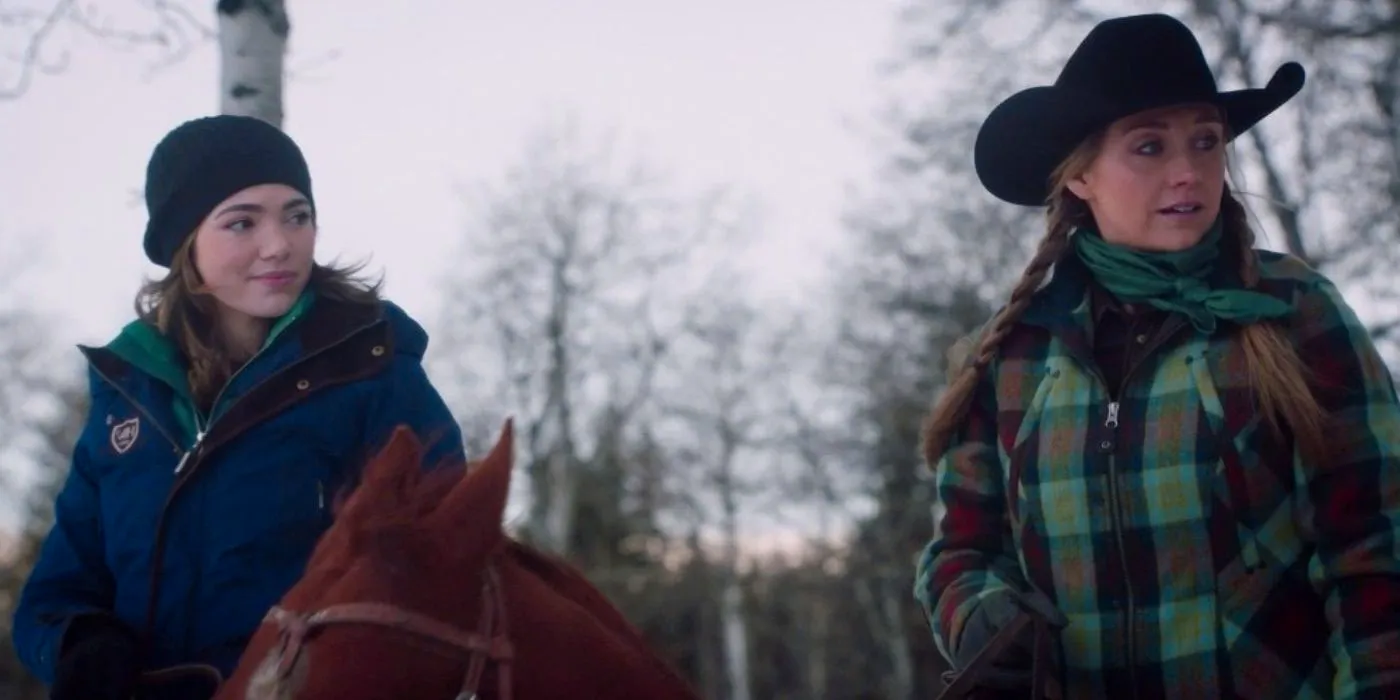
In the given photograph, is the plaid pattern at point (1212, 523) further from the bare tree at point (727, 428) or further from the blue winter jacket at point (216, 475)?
the bare tree at point (727, 428)

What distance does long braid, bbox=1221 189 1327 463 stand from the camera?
256 centimetres

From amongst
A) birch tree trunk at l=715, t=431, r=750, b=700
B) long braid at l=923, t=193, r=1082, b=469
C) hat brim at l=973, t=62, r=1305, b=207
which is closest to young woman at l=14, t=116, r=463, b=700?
long braid at l=923, t=193, r=1082, b=469

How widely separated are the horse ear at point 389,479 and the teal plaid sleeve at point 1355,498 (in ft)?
4.96

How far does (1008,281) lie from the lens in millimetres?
23766

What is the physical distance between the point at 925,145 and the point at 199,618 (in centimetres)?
1628

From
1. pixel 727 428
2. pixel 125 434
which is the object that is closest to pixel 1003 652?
pixel 125 434

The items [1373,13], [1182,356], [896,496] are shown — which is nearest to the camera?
[1182,356]

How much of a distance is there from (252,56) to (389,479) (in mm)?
3282

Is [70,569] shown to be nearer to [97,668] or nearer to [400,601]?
[97,668]

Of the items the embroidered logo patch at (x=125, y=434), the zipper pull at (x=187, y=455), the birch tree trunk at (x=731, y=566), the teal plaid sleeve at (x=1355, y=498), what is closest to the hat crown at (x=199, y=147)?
the embroidered logo patch at (x=125, y=434)

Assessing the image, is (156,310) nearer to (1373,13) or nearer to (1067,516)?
(1067,516)

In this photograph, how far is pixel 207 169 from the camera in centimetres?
312

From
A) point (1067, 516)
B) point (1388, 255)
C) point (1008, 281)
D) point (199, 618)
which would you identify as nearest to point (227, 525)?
point (199, 618)

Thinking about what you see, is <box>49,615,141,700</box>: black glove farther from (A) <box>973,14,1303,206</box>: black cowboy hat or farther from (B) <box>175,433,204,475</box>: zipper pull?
(A) <box>973,14,1303,206</box>: black cowboy hat
